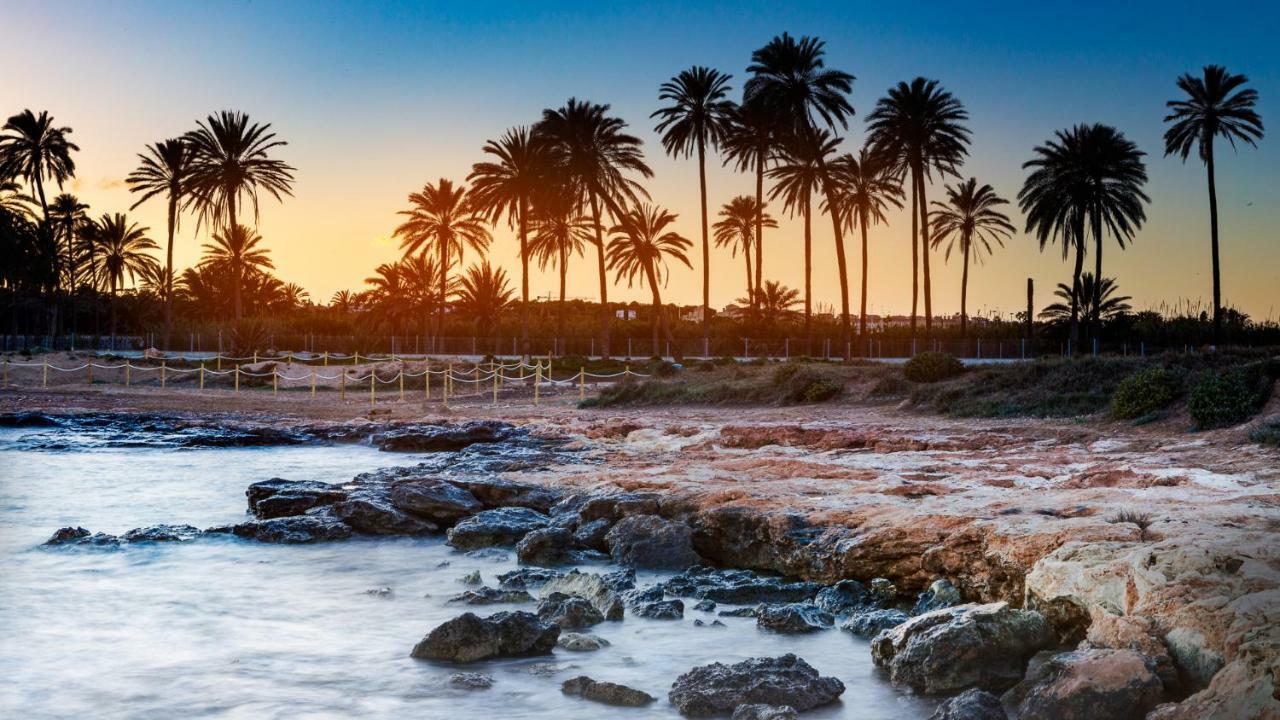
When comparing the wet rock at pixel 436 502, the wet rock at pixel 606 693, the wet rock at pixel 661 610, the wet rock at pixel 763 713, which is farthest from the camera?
the wet rock at pixel 436 502

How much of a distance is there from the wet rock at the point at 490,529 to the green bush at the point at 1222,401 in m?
10.4

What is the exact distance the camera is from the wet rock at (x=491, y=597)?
848 cm

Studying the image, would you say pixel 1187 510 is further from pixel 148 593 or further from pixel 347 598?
pixel 148 593

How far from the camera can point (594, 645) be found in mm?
7254

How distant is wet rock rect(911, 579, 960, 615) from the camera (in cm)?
750

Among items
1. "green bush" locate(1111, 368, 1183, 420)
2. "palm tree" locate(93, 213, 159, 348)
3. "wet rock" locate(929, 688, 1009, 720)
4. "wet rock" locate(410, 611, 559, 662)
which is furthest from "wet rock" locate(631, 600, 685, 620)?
"palm tree" locate(93, 213, 159, 348)

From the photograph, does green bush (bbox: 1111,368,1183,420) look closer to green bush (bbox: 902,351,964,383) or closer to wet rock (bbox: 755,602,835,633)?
green bush (bbox: 902,351,964,383)

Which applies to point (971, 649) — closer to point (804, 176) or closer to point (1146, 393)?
point (1146, 393)

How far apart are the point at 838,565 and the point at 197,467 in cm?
1381

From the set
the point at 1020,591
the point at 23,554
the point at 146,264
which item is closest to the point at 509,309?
the point at 146,264

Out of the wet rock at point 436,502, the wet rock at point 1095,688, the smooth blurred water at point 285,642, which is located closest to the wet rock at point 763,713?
the smooth blurred water at point 285,642

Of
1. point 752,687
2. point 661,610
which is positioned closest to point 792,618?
point 661,610

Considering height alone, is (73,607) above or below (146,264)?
below

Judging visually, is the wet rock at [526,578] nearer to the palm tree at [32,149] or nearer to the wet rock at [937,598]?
the wet rock at [937,598]
